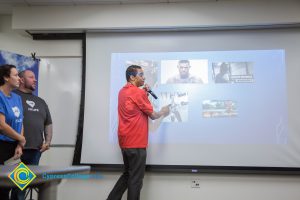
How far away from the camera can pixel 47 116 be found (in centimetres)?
290

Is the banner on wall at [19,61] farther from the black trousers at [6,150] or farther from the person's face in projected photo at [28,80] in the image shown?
the black trousers at [6,150]

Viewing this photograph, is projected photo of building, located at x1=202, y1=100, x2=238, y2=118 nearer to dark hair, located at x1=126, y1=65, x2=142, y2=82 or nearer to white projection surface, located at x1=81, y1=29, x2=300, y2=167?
white projection surface, located at x1=81, y1=29, x2=300, y2=167

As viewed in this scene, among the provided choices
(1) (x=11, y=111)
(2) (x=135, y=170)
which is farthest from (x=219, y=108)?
(1) (x=11, y=111)

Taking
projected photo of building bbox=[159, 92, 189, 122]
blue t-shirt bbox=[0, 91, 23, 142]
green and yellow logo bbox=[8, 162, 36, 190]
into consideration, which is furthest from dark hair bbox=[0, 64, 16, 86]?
green and yellow logo bbox=[8, 162, 36, 190]

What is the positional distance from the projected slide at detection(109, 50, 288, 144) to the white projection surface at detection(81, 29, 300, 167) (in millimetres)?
10

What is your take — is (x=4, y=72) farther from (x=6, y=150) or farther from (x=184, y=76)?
(x=184, y=76)

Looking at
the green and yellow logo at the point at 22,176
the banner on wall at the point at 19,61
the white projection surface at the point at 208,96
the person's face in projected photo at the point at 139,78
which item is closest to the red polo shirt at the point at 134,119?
the person's face in projected photo at the point at 139,78

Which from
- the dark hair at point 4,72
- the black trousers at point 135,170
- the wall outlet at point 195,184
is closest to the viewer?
the dark hair at point 4,72

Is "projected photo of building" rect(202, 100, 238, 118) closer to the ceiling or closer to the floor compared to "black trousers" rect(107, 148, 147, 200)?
closer to the ceiling

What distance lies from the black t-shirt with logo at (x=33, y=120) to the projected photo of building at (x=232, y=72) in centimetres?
189

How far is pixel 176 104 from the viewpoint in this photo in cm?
324

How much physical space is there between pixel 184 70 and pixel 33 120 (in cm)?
168

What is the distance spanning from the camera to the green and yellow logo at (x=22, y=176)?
688 millimetres

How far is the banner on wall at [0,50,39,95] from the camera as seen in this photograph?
3.14m
